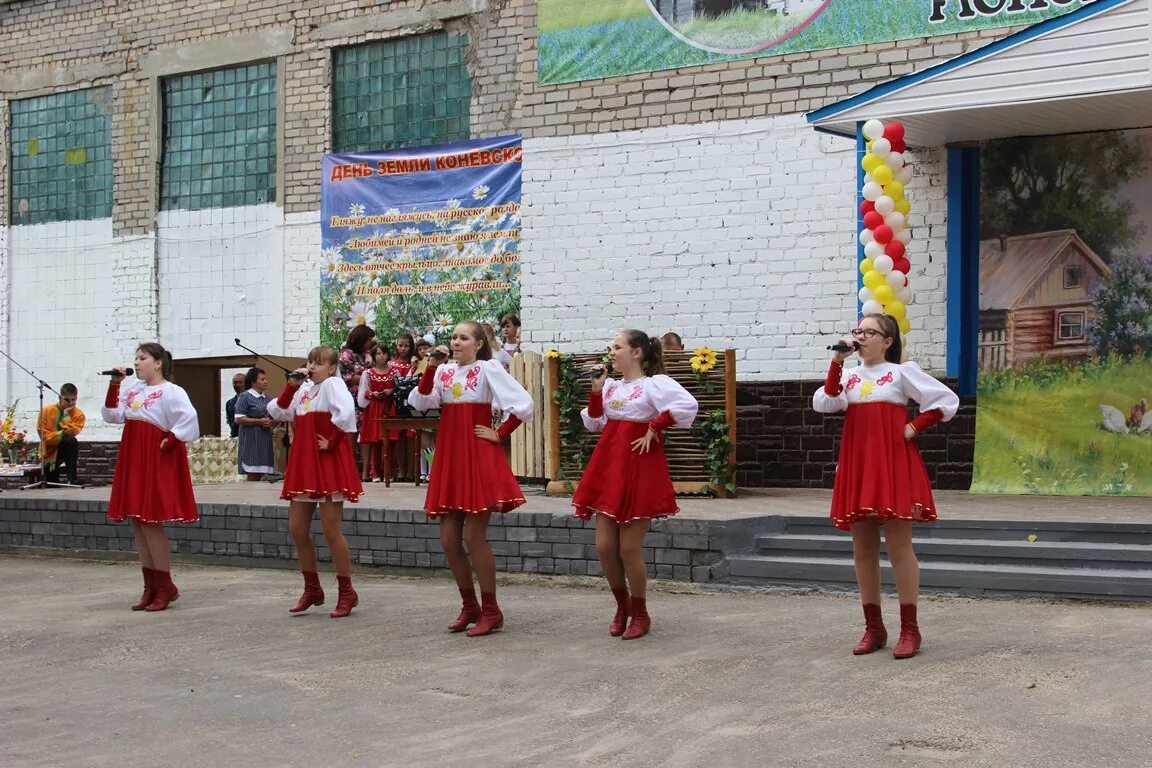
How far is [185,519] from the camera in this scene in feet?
32.0

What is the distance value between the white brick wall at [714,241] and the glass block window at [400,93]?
1.41 m

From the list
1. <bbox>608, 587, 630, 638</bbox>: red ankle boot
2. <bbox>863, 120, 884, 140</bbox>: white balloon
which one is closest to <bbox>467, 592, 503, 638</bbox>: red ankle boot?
<bbox>608, 587, 630, 638</bbox>: red ankle boot

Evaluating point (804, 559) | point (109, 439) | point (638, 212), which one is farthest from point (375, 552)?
point (109, 439)

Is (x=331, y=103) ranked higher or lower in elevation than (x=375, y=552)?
higher

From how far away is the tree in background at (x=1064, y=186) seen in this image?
41.6ft

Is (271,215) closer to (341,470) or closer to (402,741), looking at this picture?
(341,470)

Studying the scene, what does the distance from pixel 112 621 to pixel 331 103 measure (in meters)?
9.45

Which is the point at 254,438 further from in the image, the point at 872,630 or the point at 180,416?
the point at 872,630

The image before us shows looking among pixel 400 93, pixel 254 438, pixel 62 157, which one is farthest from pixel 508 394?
pixel 62 157

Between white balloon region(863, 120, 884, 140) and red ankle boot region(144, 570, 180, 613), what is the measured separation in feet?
20.4

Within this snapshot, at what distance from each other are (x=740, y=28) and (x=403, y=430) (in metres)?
4.99

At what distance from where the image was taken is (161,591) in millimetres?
9820

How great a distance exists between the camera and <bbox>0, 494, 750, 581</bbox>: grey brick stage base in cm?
1014

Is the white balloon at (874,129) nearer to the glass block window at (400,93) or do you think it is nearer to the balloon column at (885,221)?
the balloon column at (885,221)
